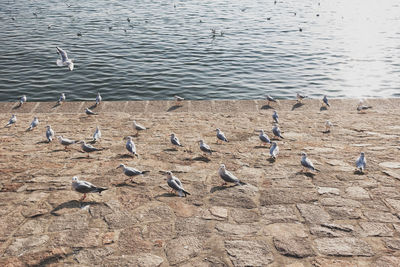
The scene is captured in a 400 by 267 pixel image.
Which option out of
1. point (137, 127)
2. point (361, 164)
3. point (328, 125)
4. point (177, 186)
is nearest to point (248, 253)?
point (177, 186)

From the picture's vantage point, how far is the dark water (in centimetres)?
1872

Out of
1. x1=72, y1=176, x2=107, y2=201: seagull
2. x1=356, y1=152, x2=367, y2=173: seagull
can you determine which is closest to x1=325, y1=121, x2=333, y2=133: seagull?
x1=356, y1=152, x2=367, y2=173: seagull

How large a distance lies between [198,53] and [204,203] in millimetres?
19182

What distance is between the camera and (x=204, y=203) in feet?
19.4

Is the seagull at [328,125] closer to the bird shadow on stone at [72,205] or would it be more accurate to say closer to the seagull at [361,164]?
the seagull at [361,164]

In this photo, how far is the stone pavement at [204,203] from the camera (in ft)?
15.3

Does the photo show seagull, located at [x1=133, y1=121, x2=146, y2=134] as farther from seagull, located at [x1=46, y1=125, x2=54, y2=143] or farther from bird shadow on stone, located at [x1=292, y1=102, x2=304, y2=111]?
bird shadow on stone, located at [x1=292, y1=102, x2=304, y2=111]

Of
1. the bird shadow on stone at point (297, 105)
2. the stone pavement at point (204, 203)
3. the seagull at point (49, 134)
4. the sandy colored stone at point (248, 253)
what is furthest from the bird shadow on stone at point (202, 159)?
the bird shadow on stone at point (297, 105)

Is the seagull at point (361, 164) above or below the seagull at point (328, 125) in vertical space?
above

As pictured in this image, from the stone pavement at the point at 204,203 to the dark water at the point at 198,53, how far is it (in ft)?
28.9

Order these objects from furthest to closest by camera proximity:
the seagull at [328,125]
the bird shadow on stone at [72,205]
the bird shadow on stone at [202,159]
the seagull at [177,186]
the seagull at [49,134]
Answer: the seagull at [328,125]
the seagull at [49,134]
the bird shadow on stone at [202,159]
the seagull at [177,186]
the bird shadow on stone at [72,205]

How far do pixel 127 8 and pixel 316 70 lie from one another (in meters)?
25.6

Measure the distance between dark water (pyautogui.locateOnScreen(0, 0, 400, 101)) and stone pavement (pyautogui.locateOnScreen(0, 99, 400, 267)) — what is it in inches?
347

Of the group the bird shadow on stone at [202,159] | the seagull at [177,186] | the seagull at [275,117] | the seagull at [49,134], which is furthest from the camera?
the seagull at [275,117]
